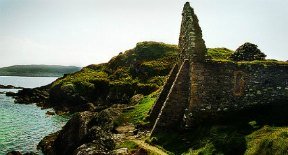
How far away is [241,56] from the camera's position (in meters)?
35.3

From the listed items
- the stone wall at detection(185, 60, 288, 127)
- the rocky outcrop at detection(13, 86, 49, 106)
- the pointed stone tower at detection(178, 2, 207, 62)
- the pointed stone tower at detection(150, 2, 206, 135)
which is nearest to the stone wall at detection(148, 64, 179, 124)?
the pointed stone tower at detection(178, 2, 207, 62)

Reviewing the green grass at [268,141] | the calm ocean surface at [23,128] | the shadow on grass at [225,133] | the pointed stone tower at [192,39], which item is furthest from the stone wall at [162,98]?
the calm ocean surface at [23,128]

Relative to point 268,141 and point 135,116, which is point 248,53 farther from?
point 268,141

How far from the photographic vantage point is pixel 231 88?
27188 millimetres

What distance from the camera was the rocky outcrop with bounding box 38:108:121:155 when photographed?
27.4 meters

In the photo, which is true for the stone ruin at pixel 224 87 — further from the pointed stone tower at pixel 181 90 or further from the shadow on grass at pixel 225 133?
the shadow on grass at pixel 225 133

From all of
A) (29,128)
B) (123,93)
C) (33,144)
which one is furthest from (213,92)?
(123,93)

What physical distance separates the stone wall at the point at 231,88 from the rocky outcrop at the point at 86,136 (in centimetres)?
681

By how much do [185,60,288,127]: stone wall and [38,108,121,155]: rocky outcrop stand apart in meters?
6.81

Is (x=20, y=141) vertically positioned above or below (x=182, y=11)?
below

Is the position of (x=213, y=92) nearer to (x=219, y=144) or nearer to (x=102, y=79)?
(x=219, y=144)

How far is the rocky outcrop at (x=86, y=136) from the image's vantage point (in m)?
27.4

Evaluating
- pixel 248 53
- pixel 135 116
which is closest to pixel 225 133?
pixel 248 53

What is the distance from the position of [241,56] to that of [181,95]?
1016 centimetres
